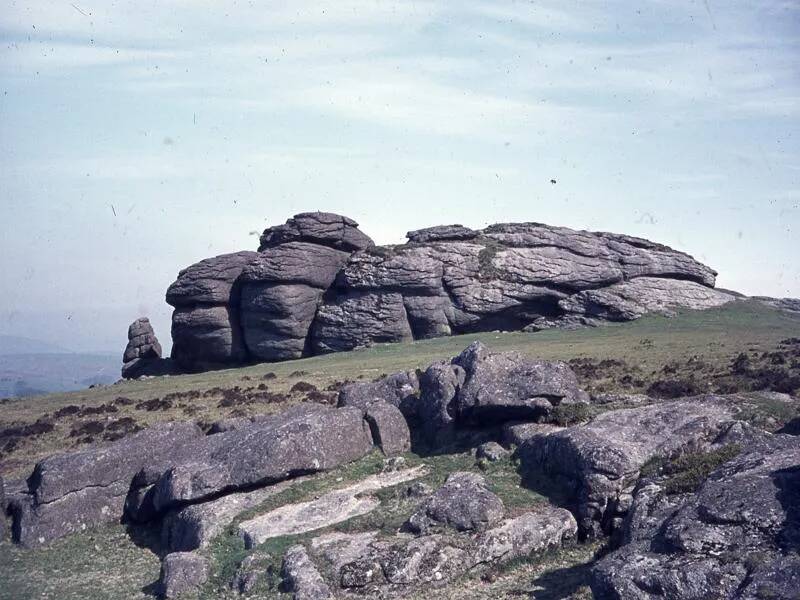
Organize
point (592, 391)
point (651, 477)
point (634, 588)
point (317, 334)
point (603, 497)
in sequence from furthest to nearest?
1. point (317, 334)
2. point (592, 391)
3. point (603, 497)
4. point (651, 477)
5. point (634, 588)

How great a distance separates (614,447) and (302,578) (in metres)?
7.78

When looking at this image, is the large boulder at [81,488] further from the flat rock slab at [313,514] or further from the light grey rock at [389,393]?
the flat rock slab at [313,514]

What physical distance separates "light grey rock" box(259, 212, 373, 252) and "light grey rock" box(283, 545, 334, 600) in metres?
61.5

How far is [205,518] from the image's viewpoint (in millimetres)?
21078

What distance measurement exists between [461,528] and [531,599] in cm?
300

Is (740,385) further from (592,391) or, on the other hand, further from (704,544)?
(704,544)

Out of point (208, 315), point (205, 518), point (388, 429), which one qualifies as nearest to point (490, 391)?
point (388, 429)

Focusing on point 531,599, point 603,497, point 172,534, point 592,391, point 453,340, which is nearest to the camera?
point 531,599

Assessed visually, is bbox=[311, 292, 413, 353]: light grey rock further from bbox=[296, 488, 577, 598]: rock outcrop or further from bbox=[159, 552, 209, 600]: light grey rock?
bbox=[296, 488, 577, 598]: rock outcrop

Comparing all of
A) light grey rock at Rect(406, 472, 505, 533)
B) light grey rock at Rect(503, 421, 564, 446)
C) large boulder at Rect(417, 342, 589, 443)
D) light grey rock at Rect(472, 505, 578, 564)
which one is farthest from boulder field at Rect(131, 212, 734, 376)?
light grey rock at Rect(472, 505, 578, 564)

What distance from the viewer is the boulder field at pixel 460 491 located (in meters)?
12.9

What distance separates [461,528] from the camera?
1802 cm

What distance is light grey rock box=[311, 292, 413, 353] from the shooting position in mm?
72438

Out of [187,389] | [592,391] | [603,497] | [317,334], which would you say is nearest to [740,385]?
[592,391]
